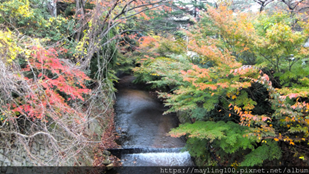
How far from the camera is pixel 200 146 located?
6289 millimetres

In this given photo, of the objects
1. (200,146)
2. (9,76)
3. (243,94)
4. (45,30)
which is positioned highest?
(45,30)

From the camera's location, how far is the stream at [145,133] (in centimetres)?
788

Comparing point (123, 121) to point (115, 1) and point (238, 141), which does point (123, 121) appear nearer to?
point (115, 1)

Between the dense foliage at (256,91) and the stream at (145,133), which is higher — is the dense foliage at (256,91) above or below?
above

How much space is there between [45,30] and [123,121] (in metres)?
6.30

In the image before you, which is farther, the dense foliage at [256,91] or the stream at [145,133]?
the stream at [145,133]

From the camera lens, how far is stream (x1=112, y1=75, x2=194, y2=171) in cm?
788

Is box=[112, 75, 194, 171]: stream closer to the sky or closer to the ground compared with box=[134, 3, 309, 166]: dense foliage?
closer to the ground

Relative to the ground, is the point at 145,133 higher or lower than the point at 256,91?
lower

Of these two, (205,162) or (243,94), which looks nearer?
(243,94)

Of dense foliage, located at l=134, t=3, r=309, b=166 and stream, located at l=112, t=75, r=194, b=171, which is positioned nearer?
dense foliage, located at l=134, t=3, r=309, b=166

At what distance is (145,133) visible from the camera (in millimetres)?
9805

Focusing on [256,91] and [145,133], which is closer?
[256,91]

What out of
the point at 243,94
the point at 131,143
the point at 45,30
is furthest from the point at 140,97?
the point at 243,94
